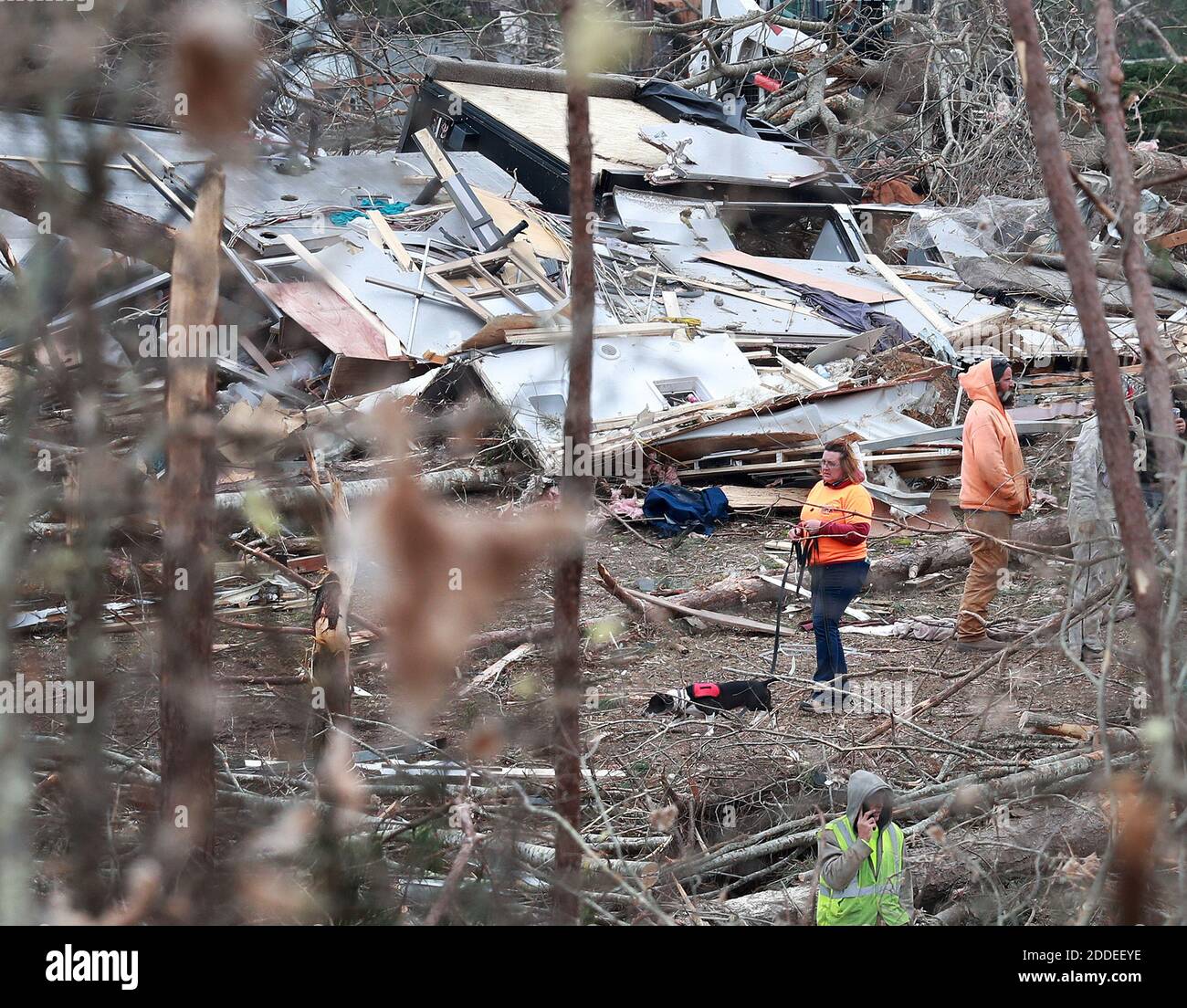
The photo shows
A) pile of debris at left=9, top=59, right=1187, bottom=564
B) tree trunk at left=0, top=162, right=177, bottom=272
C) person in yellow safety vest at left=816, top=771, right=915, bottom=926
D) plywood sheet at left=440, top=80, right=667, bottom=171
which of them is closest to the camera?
tree trunk at left=0, top=162, right=177, bottom=272

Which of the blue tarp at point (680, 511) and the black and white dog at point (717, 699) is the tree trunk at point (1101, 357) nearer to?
the black and white dog at point (717, 699)

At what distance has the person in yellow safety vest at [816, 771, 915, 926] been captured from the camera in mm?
3428

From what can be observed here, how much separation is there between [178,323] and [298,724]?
6.58ft

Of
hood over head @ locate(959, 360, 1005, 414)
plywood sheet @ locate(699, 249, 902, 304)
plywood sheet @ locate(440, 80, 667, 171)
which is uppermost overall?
plywood sheet @ locate(440, 80, 667, 171)

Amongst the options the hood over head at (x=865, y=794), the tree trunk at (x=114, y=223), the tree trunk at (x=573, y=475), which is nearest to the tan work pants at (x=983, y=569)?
the hood over head at (x=865, y=794)

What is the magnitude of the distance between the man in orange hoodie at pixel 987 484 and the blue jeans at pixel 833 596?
81cm

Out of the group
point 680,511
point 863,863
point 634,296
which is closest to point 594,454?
point 680,511

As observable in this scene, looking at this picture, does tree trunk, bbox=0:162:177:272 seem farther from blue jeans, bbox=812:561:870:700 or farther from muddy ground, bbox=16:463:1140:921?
blue jeans, bbox=812:561:870:700

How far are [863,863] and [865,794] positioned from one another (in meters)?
0.21

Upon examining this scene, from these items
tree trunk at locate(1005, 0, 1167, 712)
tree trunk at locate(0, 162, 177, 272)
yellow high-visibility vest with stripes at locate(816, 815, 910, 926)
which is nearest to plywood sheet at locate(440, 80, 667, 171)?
tree trunk at locate(0, 162, 177, 272)

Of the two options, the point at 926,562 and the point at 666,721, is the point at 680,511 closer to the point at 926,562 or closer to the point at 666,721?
the point at 926,562

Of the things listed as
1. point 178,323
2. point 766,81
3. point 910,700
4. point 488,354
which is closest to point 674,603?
point 910,700

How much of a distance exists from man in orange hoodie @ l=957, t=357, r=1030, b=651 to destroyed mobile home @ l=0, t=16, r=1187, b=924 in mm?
238
